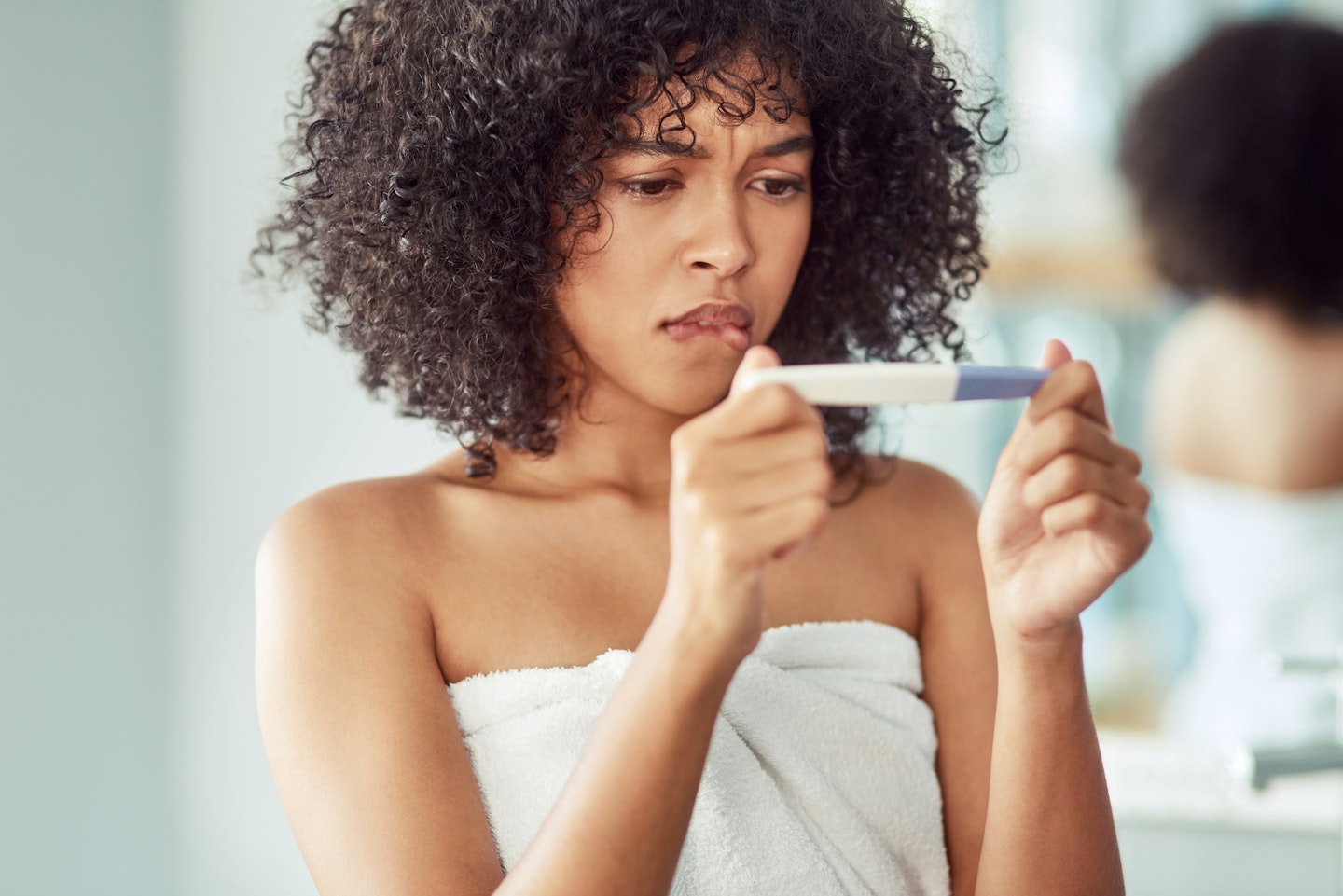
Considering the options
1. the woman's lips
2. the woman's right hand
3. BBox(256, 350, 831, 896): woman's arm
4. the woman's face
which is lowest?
BBox(256, 350, 831, 896): woman's arm

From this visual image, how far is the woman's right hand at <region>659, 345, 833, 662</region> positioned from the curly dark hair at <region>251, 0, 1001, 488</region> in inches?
11.1

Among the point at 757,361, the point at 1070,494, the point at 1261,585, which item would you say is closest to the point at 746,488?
the point at 757,361

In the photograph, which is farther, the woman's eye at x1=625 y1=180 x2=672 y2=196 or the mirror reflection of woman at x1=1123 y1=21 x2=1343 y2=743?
the mirror reflection of woman at x1=1123 y1=21 x2=1343 y2=743

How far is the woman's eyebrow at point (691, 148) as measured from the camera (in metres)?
0.84

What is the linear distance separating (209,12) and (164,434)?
1.73 feet

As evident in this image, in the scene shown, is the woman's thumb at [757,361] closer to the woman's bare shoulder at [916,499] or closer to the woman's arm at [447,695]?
the woman's arm at [447,695]

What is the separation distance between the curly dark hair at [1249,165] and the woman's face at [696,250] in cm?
66

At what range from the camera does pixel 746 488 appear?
2.05ft

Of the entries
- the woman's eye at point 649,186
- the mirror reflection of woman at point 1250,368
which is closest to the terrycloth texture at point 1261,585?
the mirror reflection of woman at point 1250,368

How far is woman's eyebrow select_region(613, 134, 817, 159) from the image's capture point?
2.76 ft

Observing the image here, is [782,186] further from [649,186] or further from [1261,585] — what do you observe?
[1261,585]

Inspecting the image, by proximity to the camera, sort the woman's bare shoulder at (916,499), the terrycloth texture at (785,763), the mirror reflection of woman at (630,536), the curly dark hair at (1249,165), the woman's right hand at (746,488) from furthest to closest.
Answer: the curly dark hair at (1249,165) → the woman's bare shoulder at (916,499) → the terrycloth texture at (785,763) → the mirror reflection of woman at (630,536) → the woman's right hand at (746,488)

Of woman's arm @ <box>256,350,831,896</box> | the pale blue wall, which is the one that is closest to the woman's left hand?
woman's arm @ <box>256,350,831,896</box>

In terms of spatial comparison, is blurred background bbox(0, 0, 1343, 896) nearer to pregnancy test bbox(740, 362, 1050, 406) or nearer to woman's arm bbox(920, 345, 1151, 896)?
woman's arm bbox(920, 345, 1151, 896)
